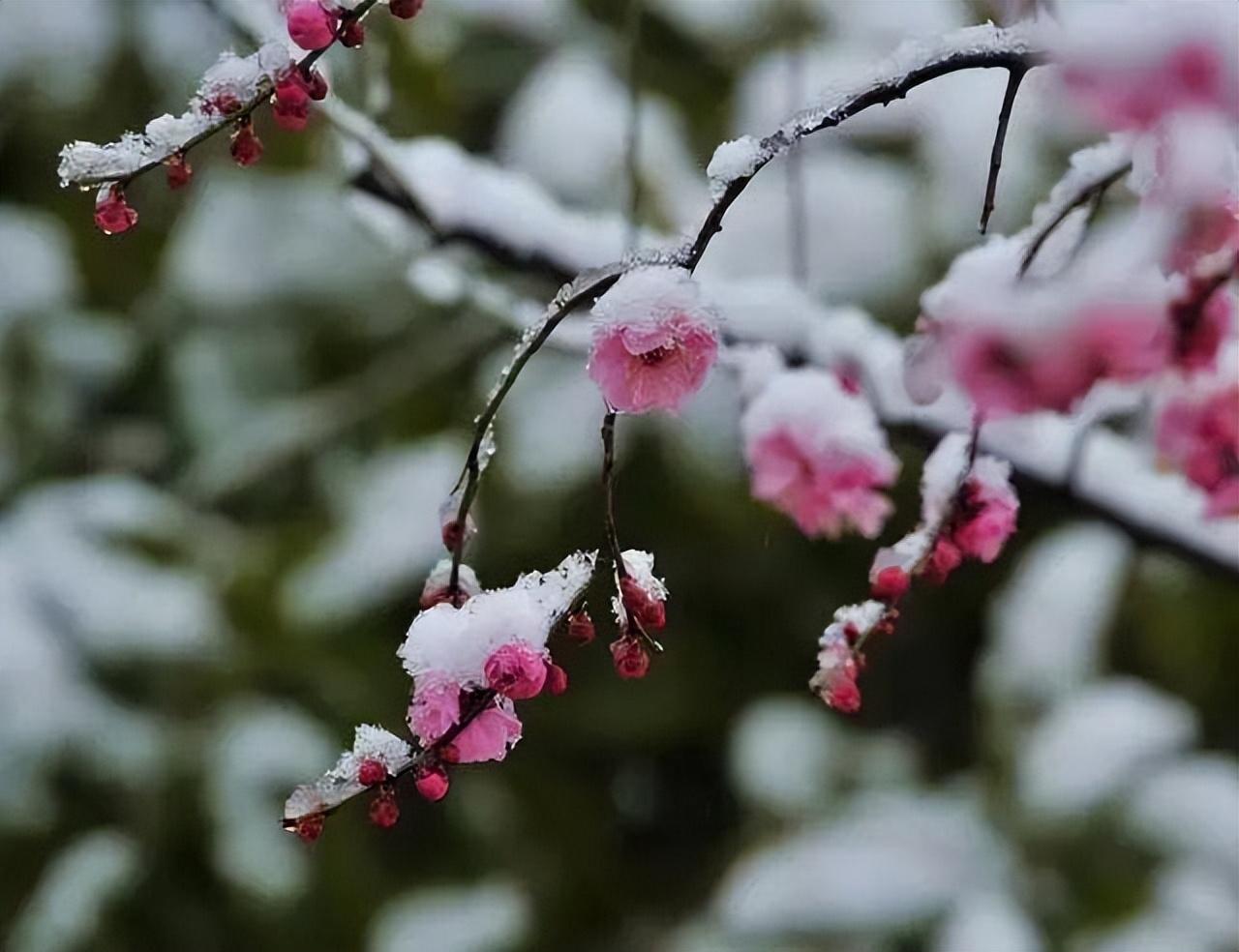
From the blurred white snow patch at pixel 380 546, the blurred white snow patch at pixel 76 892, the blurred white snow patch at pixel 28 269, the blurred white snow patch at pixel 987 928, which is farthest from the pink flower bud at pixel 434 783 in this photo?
the blurred white snow patch at pixel 28 269

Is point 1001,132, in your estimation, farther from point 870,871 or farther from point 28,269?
point 28,269

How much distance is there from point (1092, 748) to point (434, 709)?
0.96 metres

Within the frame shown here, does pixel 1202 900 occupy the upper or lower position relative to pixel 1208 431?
upper

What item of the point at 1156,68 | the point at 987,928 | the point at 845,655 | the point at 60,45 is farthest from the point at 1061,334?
the point at 60,45

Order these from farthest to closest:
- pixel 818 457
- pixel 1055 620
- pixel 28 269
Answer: pixel 28 269
pixel 1055 620
pixel 818 457

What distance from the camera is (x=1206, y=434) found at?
17.1 inches

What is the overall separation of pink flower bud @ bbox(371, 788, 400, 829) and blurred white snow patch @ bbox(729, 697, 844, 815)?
949mm

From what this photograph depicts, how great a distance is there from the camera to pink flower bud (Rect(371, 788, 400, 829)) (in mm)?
355

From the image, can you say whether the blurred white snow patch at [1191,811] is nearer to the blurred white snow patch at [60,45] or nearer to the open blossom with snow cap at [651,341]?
the open blossom with snow cap at [651,341]

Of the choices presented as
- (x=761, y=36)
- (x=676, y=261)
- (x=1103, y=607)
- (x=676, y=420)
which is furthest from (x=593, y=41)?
(x=676, y=261)

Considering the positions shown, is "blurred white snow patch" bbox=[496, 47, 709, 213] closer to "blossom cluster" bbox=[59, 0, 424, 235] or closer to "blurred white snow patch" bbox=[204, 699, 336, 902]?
"blurred white snow patch" bbox=[204, 699, 336, 902]

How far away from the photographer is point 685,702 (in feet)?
4.63

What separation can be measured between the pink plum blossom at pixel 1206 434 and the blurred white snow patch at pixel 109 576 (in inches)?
41.8

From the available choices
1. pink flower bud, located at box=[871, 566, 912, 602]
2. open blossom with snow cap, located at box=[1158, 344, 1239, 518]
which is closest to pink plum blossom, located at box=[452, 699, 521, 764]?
pink flower bud, located at box=[871, 566, 912, 602]
